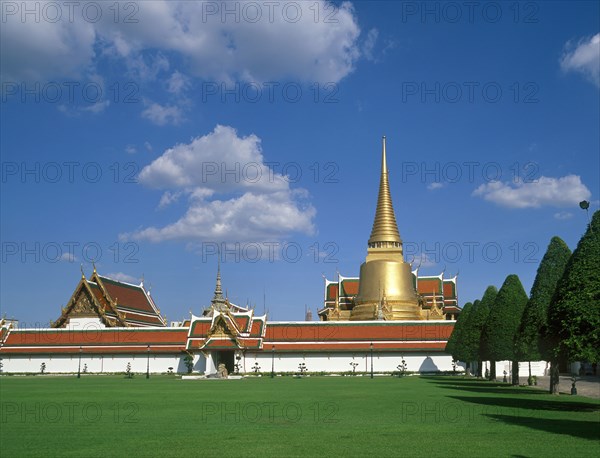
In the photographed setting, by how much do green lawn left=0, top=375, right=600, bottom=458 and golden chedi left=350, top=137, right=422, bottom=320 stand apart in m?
57.8

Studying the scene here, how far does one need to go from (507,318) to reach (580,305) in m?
18.4

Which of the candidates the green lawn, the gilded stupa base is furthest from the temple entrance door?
the green lawn

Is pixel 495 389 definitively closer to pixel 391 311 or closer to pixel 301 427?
pixel 301 427

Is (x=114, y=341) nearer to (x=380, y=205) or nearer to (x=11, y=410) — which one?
(x=380, y=205)

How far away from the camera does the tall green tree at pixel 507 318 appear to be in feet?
139

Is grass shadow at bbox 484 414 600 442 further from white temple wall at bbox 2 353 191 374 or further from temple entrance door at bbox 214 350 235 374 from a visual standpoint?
white temple wall at bbox 2 353 191 374

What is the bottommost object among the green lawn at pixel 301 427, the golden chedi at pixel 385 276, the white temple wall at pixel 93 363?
the white temple wall at pixel 93 363

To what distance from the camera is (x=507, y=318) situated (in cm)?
4266

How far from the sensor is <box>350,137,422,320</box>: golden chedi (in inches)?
3428

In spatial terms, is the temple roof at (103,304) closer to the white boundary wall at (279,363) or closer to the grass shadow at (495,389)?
the white boundary wall at (279,363)

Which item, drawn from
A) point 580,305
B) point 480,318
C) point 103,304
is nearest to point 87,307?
point 103,304

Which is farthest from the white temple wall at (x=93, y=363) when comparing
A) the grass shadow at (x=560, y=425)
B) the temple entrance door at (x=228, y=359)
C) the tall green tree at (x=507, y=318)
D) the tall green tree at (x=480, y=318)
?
the grass shadow at (x=560, y=425)

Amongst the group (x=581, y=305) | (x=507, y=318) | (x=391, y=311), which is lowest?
(x=507, y=318)

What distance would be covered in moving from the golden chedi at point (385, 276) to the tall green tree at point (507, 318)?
40242mm
